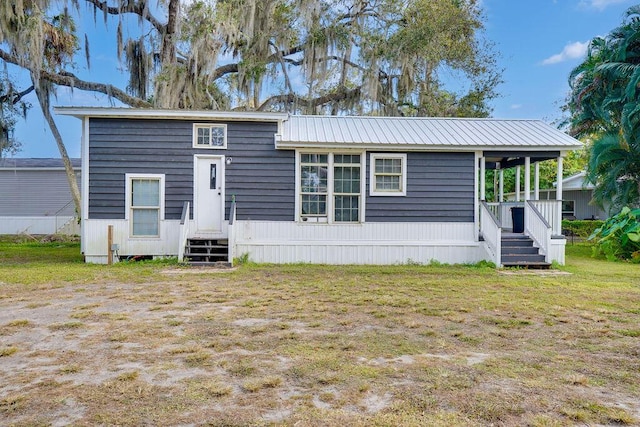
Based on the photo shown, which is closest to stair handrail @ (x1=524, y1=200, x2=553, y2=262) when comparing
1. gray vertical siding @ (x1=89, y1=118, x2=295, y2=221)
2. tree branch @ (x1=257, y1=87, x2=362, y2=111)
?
gray vertical siding @ (x1=89, y1=118, x2=295, y2=221)

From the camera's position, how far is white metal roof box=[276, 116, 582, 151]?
34.3 ft

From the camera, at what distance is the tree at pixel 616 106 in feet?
42.8

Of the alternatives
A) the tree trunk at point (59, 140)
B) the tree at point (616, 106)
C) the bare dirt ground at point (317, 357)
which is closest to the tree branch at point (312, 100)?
the tree trunk at point (59, 140)

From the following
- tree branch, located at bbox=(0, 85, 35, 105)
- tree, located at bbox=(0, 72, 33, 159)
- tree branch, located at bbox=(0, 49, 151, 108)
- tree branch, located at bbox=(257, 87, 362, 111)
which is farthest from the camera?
tree branch, located at bbox=(257, 87, 362, 111)

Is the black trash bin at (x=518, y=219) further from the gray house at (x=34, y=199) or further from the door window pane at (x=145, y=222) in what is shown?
the gray house at (x=34, y=199)

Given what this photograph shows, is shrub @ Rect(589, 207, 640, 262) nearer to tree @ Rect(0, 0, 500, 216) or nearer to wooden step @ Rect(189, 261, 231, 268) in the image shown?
tree @ Rect(0, 0, 500, 216)

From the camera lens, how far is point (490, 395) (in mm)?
2988

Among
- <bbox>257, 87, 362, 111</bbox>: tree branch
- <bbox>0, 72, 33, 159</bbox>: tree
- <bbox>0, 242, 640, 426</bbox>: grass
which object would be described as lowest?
<bbox>0, 242, 640, 426</bbox>: grass

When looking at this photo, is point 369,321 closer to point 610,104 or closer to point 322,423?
point 322,423

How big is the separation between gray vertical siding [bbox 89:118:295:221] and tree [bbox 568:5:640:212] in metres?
10.0

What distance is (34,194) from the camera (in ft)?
62.7

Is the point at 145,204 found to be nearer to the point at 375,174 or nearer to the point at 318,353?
the point at 375,174

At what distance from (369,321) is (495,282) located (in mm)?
3983

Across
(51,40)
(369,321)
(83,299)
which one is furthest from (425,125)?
(51,40)
